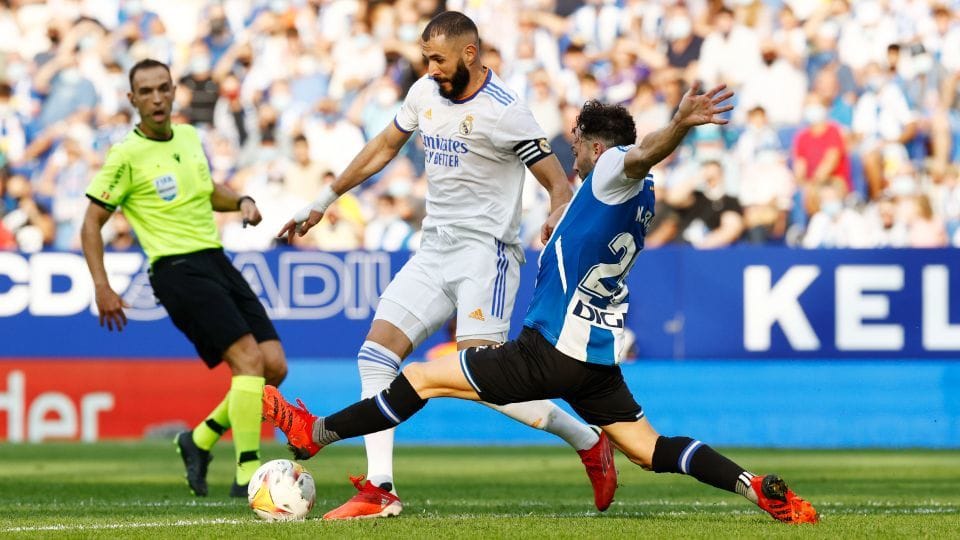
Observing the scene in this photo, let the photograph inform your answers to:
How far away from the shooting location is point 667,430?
1509 centimetres

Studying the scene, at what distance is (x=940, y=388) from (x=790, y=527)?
27.7ft

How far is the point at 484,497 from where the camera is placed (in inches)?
380

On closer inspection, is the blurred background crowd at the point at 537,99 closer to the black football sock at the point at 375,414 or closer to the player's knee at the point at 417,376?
the black football sock at the point at 375,414

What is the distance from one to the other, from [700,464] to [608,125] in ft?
5.20

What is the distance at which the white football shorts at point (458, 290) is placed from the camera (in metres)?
8.14

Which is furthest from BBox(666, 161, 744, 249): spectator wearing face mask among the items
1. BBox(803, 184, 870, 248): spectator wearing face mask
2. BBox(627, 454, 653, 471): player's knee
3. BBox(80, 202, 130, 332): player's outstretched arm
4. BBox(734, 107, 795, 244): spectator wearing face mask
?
BBox(627, 454, 653, 471): player's knee

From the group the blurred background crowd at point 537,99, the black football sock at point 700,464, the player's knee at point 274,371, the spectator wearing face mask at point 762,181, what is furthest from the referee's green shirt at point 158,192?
the spectator wearing face mask at point 762,181

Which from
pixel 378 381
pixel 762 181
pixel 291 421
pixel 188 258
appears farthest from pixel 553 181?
pixel 762 181

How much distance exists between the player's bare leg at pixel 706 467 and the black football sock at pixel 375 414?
92 centimetres

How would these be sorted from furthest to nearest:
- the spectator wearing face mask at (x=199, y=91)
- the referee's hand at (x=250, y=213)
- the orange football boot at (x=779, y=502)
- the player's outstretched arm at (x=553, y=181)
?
the spectator wearing face mask at (x=199, y=91)
the referee's hand at (x=250, y=213)
the player's outstretched arm at (x=553, y=181)
the orange football boot at (x=779, y=502)

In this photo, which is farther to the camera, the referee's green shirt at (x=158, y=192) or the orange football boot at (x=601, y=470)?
the referee's green shirt at (x=158, y=192)

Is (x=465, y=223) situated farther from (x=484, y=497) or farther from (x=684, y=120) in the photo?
(x=484, y=497)

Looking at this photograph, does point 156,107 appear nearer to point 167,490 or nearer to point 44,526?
point 167,490

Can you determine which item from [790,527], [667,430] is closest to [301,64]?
[667,430]
